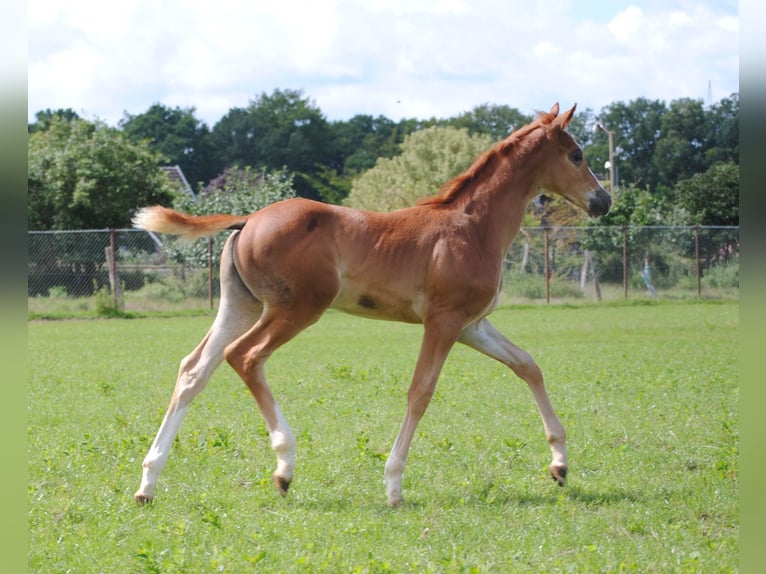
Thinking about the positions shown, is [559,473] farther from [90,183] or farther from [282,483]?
[90,183]

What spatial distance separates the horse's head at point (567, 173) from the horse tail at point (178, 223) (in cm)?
229

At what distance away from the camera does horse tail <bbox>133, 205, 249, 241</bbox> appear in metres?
6.09

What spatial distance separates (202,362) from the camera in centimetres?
604

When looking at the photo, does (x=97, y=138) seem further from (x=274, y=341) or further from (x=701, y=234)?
(x=274, y=341)

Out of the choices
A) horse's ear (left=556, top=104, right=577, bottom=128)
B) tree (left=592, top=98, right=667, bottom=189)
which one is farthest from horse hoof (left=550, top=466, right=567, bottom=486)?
tree (left=592, top=98, right=667, bottom=189)

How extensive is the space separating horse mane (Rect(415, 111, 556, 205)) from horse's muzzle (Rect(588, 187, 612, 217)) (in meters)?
0.65

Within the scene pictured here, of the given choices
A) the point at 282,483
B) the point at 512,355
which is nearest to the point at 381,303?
the point at 512,355

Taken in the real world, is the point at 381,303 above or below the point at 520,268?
above

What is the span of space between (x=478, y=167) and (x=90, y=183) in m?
24.2

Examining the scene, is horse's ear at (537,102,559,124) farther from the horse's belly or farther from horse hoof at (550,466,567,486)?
horse hoof at (550,466,567,486)

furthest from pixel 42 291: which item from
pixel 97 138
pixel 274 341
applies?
pixel 274 341

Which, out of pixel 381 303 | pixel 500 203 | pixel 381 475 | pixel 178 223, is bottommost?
pixel 381 475

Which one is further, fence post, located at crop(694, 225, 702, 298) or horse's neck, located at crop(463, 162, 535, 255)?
fence post, located at crop(694, 225, 702, 298)

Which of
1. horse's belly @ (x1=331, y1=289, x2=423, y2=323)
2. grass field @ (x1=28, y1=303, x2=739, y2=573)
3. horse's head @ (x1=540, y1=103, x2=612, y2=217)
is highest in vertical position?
horse's head @ (x1=540, y1=103, x2=612, y2=217)
